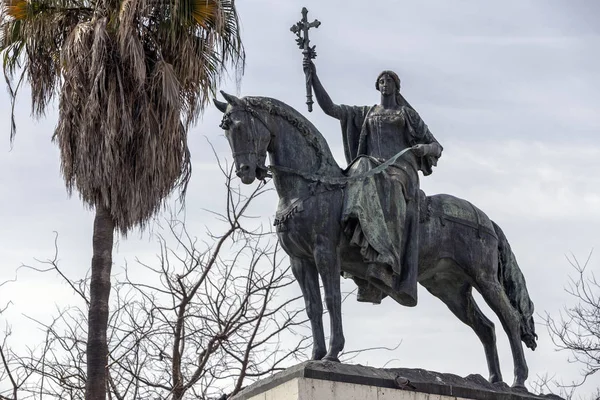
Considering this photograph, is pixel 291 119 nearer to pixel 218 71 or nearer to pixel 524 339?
pixel 524 339

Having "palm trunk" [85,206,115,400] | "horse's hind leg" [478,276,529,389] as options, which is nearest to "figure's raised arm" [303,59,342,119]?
"horse's hind leg" [478,276,529,389]

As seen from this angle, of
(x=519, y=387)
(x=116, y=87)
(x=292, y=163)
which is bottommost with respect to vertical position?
(x=519, y=387)

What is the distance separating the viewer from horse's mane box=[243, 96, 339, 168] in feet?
41.8

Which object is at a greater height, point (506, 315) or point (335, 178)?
point (335, 178)

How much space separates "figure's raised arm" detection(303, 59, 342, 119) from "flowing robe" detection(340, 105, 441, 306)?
0.10 meters

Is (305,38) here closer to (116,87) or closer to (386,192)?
(386,192)

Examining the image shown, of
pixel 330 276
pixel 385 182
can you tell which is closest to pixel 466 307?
pixel 385 182

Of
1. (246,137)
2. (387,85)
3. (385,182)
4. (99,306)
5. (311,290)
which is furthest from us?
(99,306)

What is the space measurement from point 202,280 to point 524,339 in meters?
6.79

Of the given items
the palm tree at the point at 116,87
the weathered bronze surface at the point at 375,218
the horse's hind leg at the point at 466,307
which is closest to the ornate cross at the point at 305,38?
the weathered bronze surface at the point at 375,218

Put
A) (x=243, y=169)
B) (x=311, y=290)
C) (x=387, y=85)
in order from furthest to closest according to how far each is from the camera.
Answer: (x=387, y=85) < (x=311, y=290) < (x=243, y=169)

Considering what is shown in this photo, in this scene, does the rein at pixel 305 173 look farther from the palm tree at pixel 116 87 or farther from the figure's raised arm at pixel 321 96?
the palm tree at pixel 116 87

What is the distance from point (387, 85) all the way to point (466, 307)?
2.47 m

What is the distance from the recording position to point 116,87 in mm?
17703
